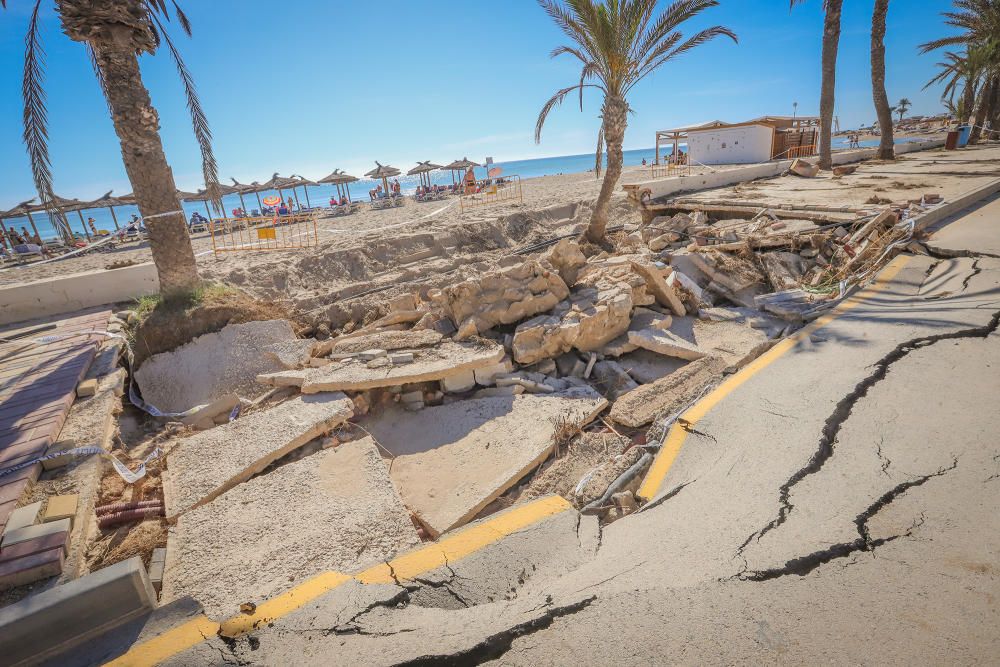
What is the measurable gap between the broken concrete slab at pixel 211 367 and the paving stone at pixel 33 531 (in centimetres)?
319

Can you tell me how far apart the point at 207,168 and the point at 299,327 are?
361cm

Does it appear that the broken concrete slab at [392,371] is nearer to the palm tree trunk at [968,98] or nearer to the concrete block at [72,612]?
the concrete block at [72,612]

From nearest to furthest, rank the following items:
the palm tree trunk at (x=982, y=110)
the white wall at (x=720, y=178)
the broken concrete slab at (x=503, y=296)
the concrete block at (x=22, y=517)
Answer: the concrete block at (x=22, y=517)
the broken concrete slab at (x=503, y=296)
the white wall at (x=720, y=178)
the palm tree trunk at (x=982, y=110)

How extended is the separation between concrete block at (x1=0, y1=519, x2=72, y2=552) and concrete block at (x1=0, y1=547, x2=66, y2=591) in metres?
0.18

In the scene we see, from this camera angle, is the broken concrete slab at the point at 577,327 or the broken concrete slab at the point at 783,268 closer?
the broken concrete slab at the point at 577,327

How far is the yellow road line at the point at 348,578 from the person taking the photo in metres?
1.93

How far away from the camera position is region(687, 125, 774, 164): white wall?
26547 mm

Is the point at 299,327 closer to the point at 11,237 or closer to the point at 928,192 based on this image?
the point at 928,192

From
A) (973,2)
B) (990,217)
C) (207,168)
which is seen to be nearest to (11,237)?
(207,168)

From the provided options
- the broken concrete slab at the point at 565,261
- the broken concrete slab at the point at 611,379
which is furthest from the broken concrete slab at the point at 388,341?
the broken concrete slab at the point at 565,261

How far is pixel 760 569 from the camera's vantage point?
200 cm

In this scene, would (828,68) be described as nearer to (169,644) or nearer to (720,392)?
(720,392)

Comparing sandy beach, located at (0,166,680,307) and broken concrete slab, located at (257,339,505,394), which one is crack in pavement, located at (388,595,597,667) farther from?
sandy beach, located at (0,166,680,307)

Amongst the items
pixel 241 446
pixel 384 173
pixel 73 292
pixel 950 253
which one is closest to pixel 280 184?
pixel 384 173
